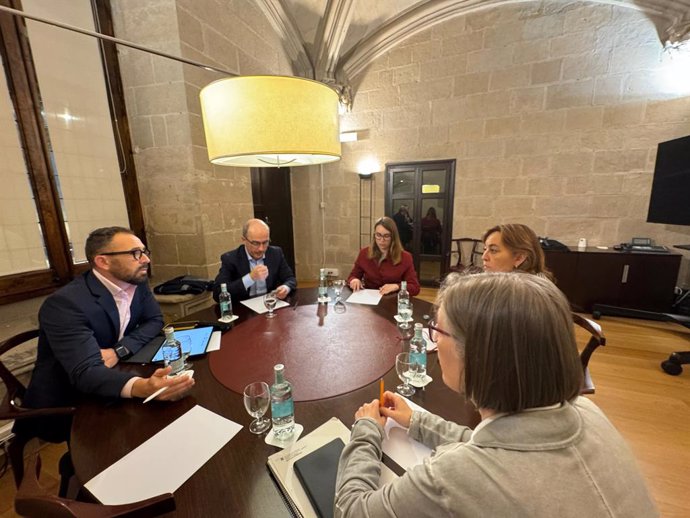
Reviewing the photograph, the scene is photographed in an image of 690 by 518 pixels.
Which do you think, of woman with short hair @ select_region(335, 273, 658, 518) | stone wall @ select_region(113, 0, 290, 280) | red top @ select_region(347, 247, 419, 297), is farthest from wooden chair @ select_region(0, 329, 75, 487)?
red top @ select_region(347, 247, 419, 297)

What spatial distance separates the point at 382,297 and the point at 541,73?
3688mm

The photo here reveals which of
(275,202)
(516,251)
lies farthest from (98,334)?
(275,202)

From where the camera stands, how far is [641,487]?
1.58ft

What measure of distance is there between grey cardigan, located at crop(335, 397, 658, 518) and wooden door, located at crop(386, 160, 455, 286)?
13.1 feet

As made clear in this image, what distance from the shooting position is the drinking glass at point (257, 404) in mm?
840

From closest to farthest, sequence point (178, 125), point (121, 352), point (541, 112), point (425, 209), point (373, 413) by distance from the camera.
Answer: point (373, 413) → point (121, 352) → point (178, 125) → point (541, 112) → point (425, 209)

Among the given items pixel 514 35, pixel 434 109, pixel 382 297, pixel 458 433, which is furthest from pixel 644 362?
pixel 514 35

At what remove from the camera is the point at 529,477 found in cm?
44

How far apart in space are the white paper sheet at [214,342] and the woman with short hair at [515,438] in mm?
873

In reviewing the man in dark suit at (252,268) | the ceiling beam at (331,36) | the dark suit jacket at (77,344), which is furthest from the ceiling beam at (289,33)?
the dark suit jacket at (77,344)

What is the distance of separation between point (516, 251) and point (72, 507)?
193 centimetres

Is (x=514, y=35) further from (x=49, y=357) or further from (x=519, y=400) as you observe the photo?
(x=49, y=357)

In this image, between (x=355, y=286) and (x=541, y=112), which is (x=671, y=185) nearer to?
(x=541, y=112)

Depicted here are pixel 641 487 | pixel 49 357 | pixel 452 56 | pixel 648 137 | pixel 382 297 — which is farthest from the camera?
pixel 452 56
